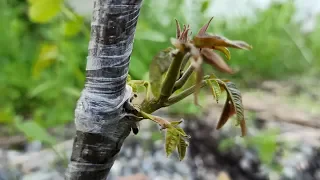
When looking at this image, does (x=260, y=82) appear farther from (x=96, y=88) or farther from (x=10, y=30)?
(x=96, y=88)

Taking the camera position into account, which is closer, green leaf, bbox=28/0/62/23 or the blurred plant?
the blurred plant

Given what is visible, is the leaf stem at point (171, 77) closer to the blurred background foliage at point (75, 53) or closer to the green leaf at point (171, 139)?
the green leaf at point (171, 139)

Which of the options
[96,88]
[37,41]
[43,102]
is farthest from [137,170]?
[37,41]

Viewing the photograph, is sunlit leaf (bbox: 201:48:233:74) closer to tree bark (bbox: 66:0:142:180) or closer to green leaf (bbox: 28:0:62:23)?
tree bark (bbox: 66:0:142:180)

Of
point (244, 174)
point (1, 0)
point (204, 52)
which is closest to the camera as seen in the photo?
point (204, 52)

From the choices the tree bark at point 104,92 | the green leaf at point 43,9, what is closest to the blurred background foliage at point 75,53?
the green leaf at point 43,9

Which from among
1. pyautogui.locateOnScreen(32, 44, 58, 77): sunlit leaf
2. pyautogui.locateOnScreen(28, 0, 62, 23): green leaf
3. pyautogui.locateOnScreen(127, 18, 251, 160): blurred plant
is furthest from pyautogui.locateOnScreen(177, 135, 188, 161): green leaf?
pyautogui.locateOnScreen(32, 44, 58, 77): sunlit leaf
